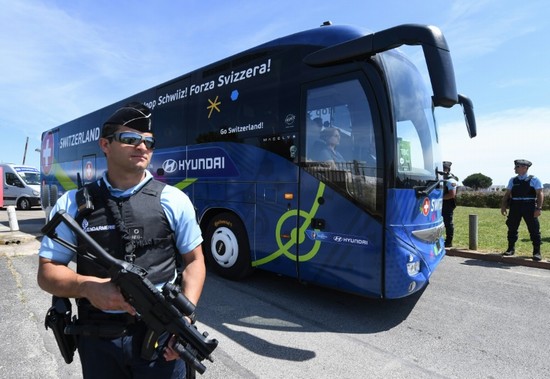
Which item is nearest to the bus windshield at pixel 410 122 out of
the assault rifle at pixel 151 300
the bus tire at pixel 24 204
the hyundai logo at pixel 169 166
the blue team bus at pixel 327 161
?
the blue team bus at pixel 327 161

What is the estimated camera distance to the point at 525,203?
256 inches

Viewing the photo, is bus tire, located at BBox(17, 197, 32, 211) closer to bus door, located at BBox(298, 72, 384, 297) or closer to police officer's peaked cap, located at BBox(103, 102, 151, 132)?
bus door, located at BBox(298, 72, 384, 297)

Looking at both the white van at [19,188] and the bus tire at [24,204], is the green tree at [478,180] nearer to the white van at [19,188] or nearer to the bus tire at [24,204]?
the white van at [19,188]

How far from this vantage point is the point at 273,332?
11.4ft

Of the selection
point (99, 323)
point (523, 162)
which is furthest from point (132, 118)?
point (523, 162)

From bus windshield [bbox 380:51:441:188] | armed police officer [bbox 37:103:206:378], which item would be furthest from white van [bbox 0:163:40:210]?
armed police officer [bbox 37:103:206:378]

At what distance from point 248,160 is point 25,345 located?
10.2 ft

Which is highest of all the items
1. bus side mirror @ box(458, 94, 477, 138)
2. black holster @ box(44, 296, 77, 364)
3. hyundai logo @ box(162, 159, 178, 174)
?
bus side mirror @ box(458, 94, 477, 138)

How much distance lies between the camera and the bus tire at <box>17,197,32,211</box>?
61.9 ft

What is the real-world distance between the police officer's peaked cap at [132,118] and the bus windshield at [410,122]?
267 centimetres

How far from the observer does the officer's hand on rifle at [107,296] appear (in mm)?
1293

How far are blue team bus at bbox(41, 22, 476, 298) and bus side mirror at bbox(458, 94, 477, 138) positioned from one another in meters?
0.02

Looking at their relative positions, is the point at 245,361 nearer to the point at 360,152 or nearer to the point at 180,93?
the point at 360,152

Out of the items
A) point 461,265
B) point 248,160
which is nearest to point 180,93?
point 248,160
